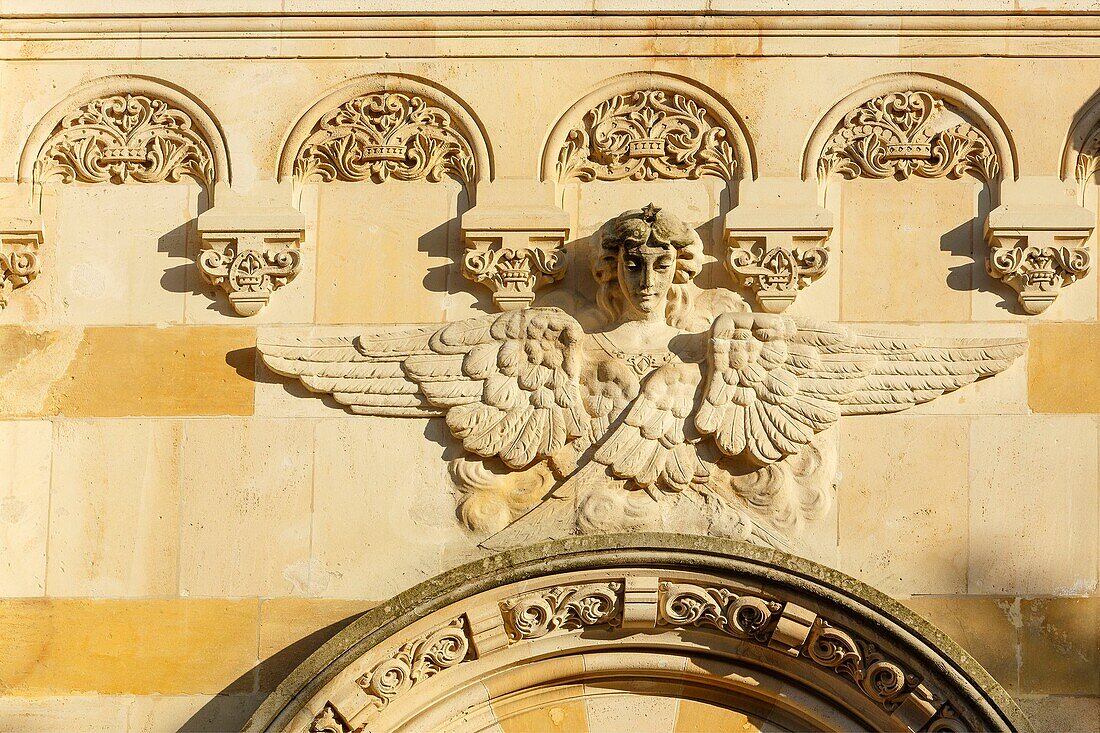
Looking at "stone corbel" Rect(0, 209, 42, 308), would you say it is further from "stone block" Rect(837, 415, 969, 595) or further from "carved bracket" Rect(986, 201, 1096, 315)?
"carved bracket" Rect(986, 201, 1096, 315)

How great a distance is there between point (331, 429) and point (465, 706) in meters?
1.63

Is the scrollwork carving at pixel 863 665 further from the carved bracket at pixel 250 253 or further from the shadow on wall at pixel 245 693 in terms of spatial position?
the carved bracket at pixel 250 253

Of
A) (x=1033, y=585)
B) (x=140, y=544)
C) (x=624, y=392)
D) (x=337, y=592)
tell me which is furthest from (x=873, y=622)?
(x=140, y=544)

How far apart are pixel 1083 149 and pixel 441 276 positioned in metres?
3.49

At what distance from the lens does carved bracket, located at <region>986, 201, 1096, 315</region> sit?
440 inches

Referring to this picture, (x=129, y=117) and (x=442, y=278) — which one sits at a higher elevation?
(x=129, y=117)

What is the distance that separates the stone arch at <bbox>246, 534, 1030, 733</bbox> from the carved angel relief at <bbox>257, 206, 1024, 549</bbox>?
0.38 m

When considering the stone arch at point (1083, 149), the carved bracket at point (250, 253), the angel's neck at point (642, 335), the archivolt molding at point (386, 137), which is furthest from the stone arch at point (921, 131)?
the carved bracket at point (250, 253)

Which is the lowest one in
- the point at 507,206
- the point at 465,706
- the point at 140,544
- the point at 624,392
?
the point at 465,706

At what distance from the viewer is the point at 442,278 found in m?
11.4

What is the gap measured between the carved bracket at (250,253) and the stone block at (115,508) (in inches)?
30.9

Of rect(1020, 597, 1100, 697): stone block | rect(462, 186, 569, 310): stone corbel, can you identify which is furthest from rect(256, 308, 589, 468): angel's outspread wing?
rect(1020, 597, 1100, 697): stone block

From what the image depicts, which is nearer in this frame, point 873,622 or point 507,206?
point 873,622

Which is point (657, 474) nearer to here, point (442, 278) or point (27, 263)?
point (442, 278)
